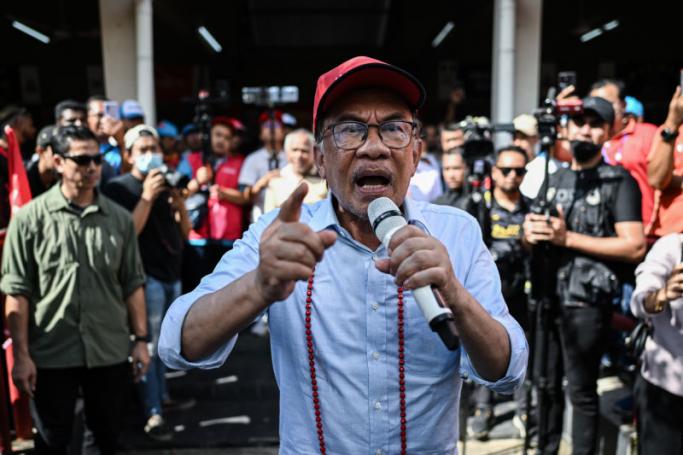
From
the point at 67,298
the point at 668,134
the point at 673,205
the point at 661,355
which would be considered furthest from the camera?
the point at 673,205

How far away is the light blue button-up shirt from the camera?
1587mm

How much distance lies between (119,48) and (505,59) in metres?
4.45

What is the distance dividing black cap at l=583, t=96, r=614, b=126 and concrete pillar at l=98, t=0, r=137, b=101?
5.39 metres

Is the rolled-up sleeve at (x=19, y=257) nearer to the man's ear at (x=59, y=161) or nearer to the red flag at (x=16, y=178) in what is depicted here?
the man's ear at (x=59, y=161)

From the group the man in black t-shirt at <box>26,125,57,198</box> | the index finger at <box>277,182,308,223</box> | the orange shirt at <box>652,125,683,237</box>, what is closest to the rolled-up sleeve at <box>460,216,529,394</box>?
the index finger at <box>277,182,308,223</box>

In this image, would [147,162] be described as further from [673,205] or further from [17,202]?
[673,205]

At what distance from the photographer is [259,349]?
21.2ft

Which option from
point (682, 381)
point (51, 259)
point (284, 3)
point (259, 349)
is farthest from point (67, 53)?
point (682, 381)

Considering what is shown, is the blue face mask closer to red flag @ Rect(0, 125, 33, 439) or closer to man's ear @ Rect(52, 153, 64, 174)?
red flag @ Rect(0, 125, 33, 439)

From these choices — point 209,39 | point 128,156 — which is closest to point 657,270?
point 128,156

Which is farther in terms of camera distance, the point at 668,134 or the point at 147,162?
the point at 147,162

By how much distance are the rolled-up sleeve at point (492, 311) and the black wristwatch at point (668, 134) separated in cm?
262

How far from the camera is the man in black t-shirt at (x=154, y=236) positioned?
4.72 metres

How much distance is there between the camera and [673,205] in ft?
13.7
